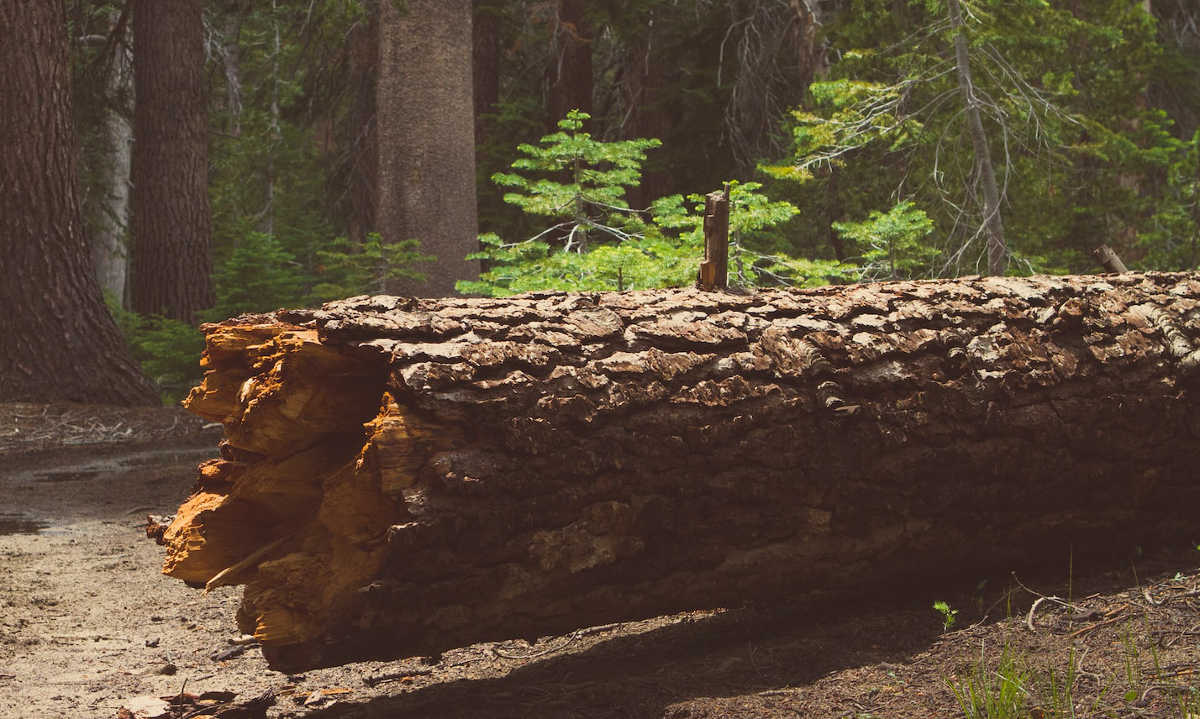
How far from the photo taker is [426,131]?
428 inches

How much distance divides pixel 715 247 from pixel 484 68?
12.6 m

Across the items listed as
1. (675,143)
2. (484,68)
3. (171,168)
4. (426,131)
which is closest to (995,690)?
(426,131)

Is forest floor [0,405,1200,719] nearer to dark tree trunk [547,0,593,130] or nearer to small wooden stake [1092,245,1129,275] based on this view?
small wooden stake [1092,245,1129,275]

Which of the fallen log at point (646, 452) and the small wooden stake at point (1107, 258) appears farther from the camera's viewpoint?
the small wooden stake at point (1107, 258)

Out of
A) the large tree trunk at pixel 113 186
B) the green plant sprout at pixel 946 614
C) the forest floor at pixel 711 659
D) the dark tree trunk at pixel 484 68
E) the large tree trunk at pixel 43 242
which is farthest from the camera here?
the large tree trunk at pixel 113 186

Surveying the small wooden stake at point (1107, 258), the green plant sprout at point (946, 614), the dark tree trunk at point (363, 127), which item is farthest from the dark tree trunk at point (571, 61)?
the green plant sprout at point (946, 614)

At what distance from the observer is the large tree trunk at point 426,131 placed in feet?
35.4

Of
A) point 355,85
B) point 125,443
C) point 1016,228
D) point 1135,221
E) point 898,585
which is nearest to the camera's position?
point 898,585

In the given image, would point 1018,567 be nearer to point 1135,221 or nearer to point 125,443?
point 125,443

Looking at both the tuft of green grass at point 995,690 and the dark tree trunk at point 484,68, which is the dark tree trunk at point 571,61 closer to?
the dark tree trunk at point 484,68

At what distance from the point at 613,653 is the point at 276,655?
1.22 meters

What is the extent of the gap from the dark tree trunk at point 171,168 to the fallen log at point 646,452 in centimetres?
991

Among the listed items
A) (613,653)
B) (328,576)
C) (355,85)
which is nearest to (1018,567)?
(613,653)

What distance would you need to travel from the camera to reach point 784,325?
3.76m
